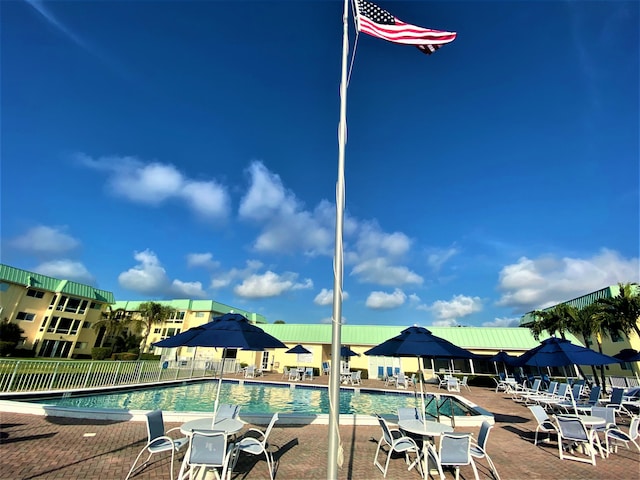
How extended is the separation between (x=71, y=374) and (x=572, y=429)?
18.2 m

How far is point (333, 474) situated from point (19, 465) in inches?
244

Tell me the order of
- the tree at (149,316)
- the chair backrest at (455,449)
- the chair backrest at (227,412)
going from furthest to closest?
the tree at (149,316), the chair backrest at (227,412), the chair backrest at (455,449)

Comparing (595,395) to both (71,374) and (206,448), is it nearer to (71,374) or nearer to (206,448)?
(206,448)

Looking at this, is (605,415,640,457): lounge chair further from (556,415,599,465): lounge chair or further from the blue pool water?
the blue pool water

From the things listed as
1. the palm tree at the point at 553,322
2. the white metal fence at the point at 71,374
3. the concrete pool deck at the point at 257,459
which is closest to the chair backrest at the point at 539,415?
the concrete pool deck at the point at 257,459

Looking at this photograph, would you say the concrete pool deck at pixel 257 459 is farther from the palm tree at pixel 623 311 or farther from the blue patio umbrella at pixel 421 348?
the palm tree at pixel 623 311

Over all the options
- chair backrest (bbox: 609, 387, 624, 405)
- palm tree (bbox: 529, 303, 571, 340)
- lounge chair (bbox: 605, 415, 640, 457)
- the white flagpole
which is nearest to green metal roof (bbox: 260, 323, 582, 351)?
palm tree (bbox: 529, 303, 571, 340)

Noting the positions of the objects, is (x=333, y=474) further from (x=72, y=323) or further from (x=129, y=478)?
(x=72, y=323)

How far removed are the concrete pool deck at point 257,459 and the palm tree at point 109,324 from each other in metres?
39.8

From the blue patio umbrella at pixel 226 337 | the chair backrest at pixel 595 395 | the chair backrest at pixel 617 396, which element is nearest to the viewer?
the blue patio umbrella at pixel 226 337

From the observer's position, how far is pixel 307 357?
3266cm

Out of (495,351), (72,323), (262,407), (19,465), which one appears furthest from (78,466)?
(72,323)

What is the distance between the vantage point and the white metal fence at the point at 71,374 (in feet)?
39.3

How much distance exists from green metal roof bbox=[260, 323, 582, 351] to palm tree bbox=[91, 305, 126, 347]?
78.8 ft
